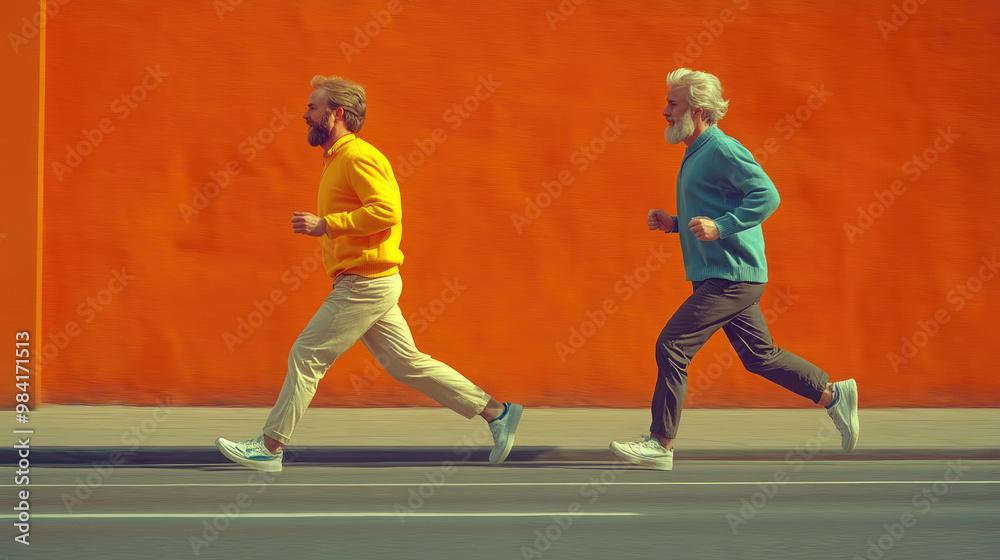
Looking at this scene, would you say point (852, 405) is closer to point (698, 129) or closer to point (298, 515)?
point (698, 129)

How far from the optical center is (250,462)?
6.68 metres

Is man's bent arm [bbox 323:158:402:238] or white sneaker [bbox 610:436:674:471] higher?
man's bent arm [bbox 323:158:402:238]

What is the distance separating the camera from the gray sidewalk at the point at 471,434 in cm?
736

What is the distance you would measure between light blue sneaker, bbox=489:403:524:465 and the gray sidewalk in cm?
30

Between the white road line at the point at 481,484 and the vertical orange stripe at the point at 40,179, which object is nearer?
the white road line at the point at 481,484

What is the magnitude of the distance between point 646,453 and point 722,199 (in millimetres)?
1440

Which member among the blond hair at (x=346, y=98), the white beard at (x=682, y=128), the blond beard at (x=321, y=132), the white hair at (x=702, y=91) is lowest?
the blond beard at (x=321, y=132)

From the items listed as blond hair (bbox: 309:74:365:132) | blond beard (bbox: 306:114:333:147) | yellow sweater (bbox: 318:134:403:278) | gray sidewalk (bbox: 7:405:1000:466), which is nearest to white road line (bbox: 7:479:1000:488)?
gray sidewalk (bbox: 7:405:1000:466)

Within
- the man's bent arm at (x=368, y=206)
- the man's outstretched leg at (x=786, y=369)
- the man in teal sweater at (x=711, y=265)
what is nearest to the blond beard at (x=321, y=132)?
the man's bent arm at (x=368, y=206)

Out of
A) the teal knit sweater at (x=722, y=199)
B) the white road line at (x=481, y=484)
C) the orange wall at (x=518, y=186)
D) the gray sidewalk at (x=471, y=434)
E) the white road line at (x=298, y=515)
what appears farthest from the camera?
the orange wall at (x=518, y=186)

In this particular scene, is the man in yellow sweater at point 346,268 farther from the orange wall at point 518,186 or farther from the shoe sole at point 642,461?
the orange wall at point 518,186

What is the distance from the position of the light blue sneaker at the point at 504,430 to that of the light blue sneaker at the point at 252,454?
1.20m

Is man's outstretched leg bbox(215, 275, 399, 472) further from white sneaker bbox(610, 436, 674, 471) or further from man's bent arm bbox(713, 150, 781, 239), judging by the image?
man's bent arm bbox(713, 150, 781, 239)

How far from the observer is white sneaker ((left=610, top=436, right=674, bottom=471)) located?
22.6ft
